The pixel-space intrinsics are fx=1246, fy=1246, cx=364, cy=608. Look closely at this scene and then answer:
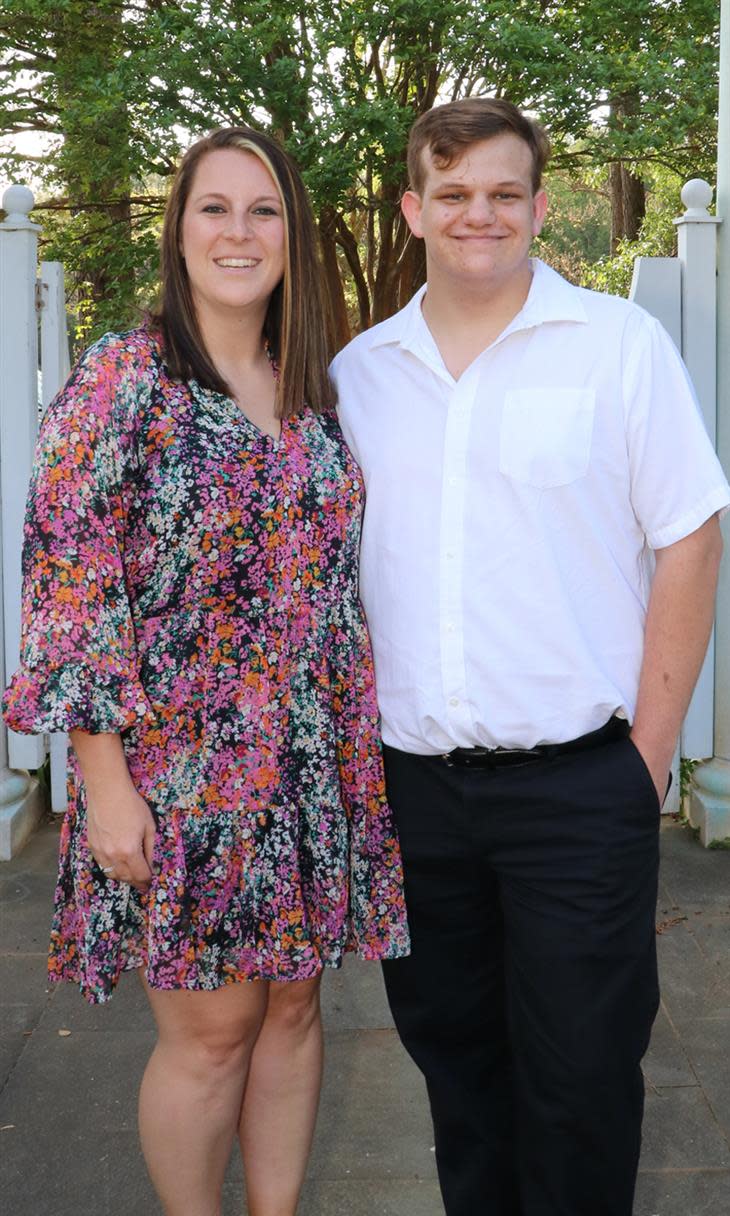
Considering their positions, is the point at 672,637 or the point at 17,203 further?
the point at 17,203

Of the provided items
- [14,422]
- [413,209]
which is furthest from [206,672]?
[14,422]

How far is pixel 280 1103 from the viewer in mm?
2312

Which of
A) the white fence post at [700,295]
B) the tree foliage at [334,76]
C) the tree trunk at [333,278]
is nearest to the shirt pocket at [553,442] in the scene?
the white fence post at [700,295]

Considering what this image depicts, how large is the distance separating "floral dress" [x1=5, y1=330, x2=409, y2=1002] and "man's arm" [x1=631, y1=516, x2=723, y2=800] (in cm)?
48

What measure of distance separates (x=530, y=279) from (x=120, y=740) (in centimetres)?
108

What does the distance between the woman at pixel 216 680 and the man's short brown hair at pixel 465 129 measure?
25 centimetres

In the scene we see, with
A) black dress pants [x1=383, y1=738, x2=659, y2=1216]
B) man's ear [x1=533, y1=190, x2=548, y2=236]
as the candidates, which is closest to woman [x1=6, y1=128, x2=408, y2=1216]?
black dress pants [x1=383, y1=738, x2=659, y2=1216]

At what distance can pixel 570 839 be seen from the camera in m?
2.09

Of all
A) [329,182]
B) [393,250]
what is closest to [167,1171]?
[329,182]

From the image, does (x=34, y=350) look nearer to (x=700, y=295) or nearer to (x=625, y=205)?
(x=700, y=295)

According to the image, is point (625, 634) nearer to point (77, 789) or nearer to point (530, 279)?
point (530, 279)

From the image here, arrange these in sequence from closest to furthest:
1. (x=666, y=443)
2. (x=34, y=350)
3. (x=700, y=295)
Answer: (x=666, y=443)
(x=700, y=295)
(x=34, y=350)

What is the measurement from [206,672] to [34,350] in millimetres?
2948

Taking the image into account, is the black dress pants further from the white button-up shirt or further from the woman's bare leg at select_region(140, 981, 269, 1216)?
the woman's bare leg at select_region(140, 981, 269, 1216)
